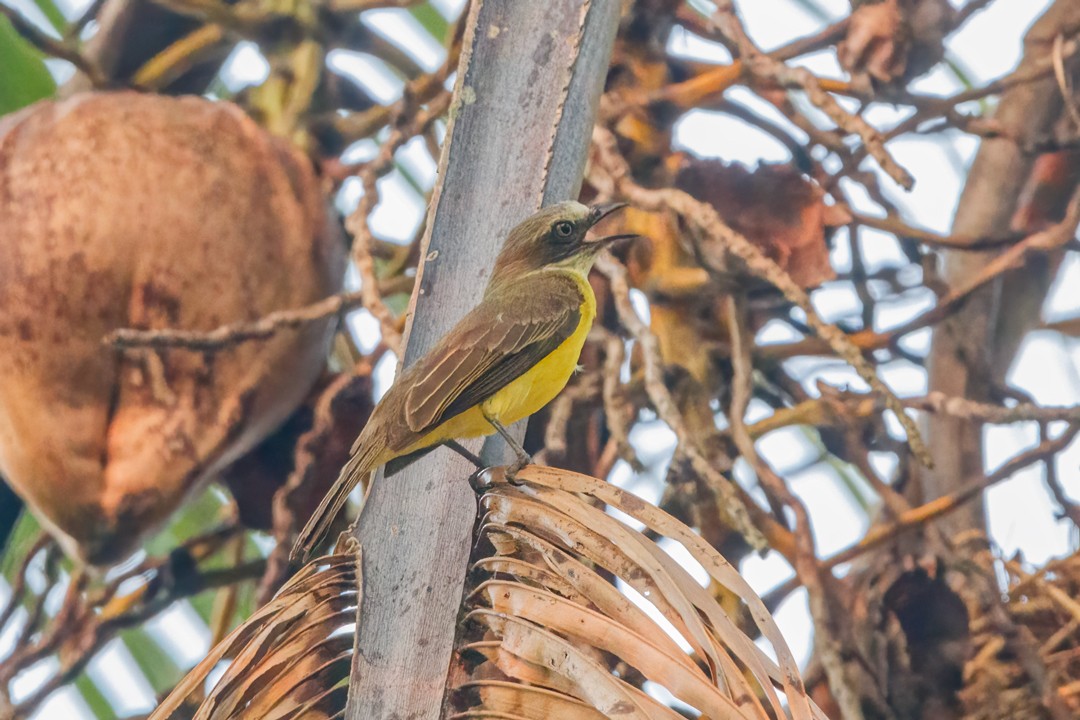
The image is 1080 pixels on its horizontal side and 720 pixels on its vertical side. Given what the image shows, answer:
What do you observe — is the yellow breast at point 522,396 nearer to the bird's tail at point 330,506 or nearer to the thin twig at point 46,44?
the bird's tail at point 330,506

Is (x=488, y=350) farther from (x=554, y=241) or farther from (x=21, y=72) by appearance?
(x=21, y=72)

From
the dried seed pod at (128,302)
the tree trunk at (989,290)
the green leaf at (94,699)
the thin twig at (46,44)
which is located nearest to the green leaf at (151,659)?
the green leaf at (94,699)

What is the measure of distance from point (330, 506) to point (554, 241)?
37 centimetres

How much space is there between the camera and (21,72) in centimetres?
238

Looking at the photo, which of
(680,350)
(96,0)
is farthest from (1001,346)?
(96,0)

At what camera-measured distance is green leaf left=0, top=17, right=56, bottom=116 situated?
2363 mm

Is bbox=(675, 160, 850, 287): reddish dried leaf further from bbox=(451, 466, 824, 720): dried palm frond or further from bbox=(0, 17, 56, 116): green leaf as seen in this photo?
bbox=(0, 17, 56, 116): green leaf

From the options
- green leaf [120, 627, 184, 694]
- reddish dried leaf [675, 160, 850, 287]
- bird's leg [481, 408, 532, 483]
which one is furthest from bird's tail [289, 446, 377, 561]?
green leaf [120, 627, 184, 694]

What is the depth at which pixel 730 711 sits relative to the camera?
0.79 metres

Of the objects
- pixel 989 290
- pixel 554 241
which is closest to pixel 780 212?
pixel 989 290

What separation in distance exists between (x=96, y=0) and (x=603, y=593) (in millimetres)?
1657

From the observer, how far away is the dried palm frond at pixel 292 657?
995 mm

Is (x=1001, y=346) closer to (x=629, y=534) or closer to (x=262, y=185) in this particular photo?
(x=262, y=185)

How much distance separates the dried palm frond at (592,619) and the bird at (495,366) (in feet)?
0.39
